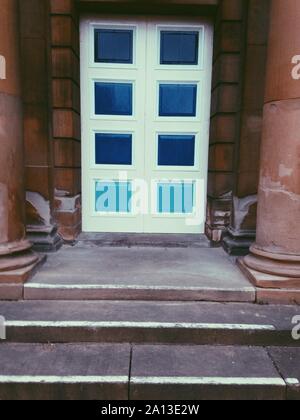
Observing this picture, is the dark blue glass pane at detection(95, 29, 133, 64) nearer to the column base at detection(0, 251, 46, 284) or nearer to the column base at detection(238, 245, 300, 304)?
the column base at detection(0, 251, 46, 284)

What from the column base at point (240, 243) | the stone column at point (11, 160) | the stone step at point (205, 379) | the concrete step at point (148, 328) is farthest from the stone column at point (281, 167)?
the stone column at point (11, 160)

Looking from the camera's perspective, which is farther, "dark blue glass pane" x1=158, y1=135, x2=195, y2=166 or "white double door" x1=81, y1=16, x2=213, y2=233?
"dark blue glass pane" x1=158, y1=135, x2=195, y2=166

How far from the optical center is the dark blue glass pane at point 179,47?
478 cm

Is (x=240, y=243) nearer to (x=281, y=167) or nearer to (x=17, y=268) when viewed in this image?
(x=281, y=167)

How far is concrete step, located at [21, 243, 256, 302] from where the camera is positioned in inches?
132

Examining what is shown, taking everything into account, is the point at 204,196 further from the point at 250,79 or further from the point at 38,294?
the point at 38,294

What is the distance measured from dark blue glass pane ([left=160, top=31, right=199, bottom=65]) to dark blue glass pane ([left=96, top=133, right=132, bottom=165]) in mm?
1194

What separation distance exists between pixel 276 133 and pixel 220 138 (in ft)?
4.06

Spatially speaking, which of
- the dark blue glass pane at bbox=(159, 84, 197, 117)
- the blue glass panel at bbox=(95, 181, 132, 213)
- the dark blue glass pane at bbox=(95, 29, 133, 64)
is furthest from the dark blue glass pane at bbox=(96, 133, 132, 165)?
the dark blue glass pane at bbox=(95, 29, 133, 64)

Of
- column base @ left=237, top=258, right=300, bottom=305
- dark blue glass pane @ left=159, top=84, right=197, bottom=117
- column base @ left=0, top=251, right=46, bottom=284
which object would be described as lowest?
column base @ left=237, top=258, right=300, bottom=305

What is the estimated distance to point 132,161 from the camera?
5008 mm

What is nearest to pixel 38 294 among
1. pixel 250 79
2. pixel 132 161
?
pixel 132 161

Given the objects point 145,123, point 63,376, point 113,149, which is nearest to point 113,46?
point 145,123
